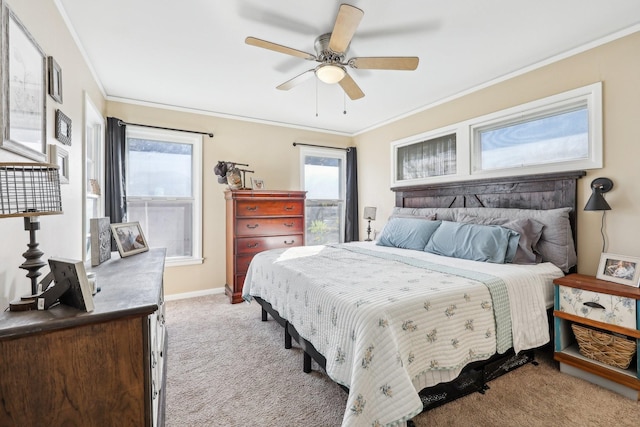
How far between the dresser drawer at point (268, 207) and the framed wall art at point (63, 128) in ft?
6.50

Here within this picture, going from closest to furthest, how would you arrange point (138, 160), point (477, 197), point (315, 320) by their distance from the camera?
point (315, 320)
point (477, 197)
point (138, 160)

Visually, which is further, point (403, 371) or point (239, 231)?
point (239, 231)

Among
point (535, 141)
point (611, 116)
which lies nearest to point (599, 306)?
point (611, 116)

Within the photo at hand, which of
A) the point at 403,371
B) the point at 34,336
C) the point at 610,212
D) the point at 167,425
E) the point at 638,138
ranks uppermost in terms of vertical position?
the point at 638,138

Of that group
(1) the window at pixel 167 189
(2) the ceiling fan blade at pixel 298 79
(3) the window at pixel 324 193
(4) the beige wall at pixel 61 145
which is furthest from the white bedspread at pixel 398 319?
(3) the window at pixel 324 193

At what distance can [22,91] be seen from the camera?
1.37 meters

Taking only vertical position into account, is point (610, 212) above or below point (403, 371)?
above

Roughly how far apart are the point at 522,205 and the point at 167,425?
3.35 meters

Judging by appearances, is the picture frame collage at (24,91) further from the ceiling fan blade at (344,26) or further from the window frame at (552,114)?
the window frame at (552,114)

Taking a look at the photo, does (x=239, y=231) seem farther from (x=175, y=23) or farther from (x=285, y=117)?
(x=175, y=23)

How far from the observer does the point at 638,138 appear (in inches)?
87.3

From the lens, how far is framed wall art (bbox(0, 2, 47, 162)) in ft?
3.96

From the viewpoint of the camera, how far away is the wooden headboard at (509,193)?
102 inches

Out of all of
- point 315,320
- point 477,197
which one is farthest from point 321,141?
point 315,320
